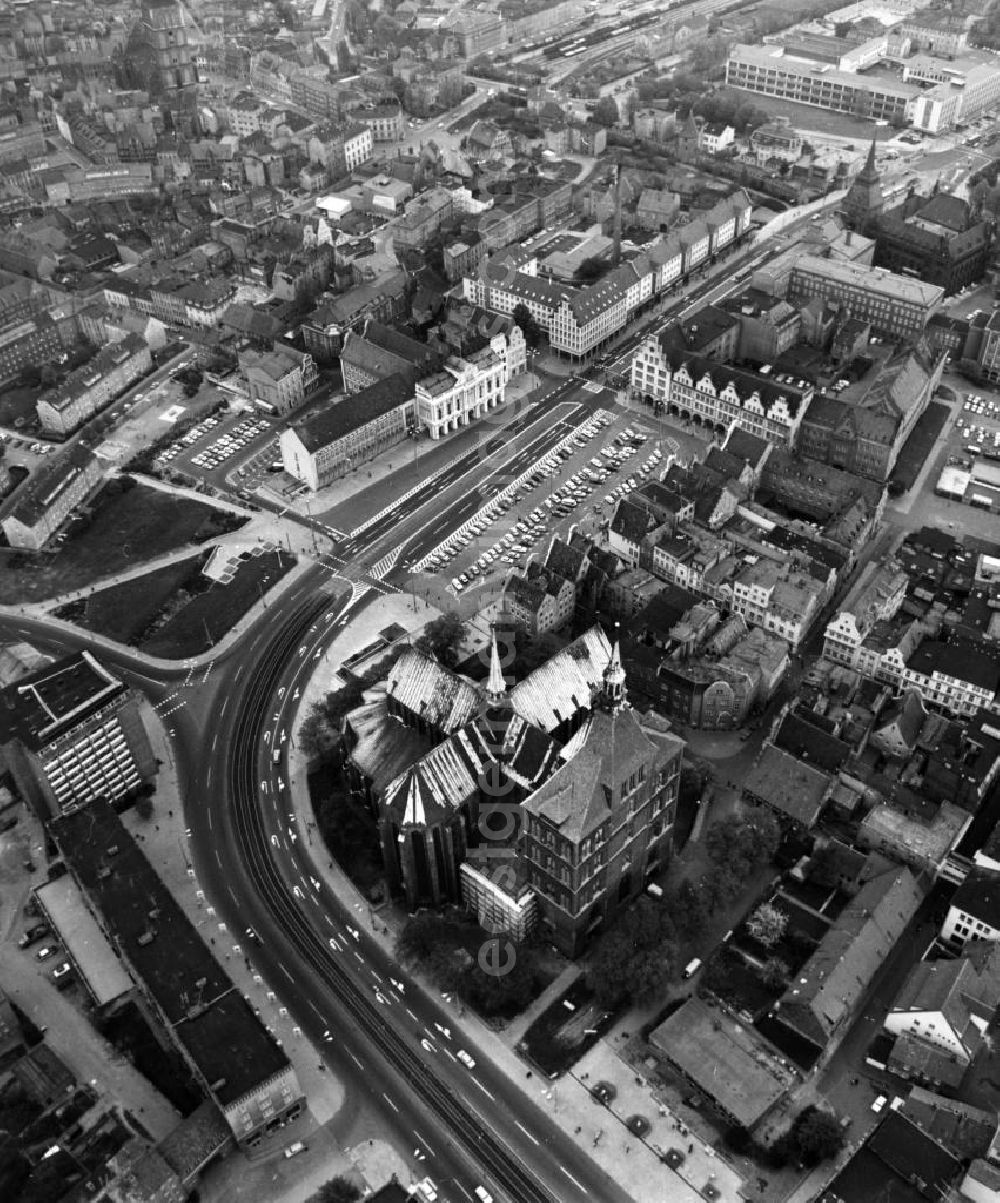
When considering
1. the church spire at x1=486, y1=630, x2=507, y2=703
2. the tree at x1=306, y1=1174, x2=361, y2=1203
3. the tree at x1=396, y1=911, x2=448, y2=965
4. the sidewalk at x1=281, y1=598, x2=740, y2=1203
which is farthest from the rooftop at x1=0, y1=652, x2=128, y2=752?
the tree at x1=306, y1=1174, x2=361, y2=1203

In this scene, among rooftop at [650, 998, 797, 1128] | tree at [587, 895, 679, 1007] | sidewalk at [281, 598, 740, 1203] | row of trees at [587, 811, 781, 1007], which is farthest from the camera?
row of trees at [587, 811, 781, 1007]

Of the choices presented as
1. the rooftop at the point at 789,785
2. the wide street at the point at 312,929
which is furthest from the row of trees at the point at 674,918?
the wide street at the point at 312,929

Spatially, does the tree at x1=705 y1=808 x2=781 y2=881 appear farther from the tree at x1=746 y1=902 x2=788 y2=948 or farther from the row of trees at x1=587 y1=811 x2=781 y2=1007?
the tree at x1=746 y1=902 x2=788 y2=948

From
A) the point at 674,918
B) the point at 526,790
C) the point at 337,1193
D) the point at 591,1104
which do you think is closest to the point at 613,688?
the point at 526,790

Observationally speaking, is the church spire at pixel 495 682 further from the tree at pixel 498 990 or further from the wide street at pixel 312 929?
the wide street at pixel 312 929

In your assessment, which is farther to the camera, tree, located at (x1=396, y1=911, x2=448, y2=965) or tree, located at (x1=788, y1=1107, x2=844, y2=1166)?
tree, located at (x1=396, y1=911, x2=448, y2=965)

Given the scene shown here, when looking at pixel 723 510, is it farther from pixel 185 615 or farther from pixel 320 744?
pixel 185 615

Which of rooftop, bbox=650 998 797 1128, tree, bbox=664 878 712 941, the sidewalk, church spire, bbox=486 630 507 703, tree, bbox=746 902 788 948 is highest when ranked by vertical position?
church spire, bbox=486 630 507 703
